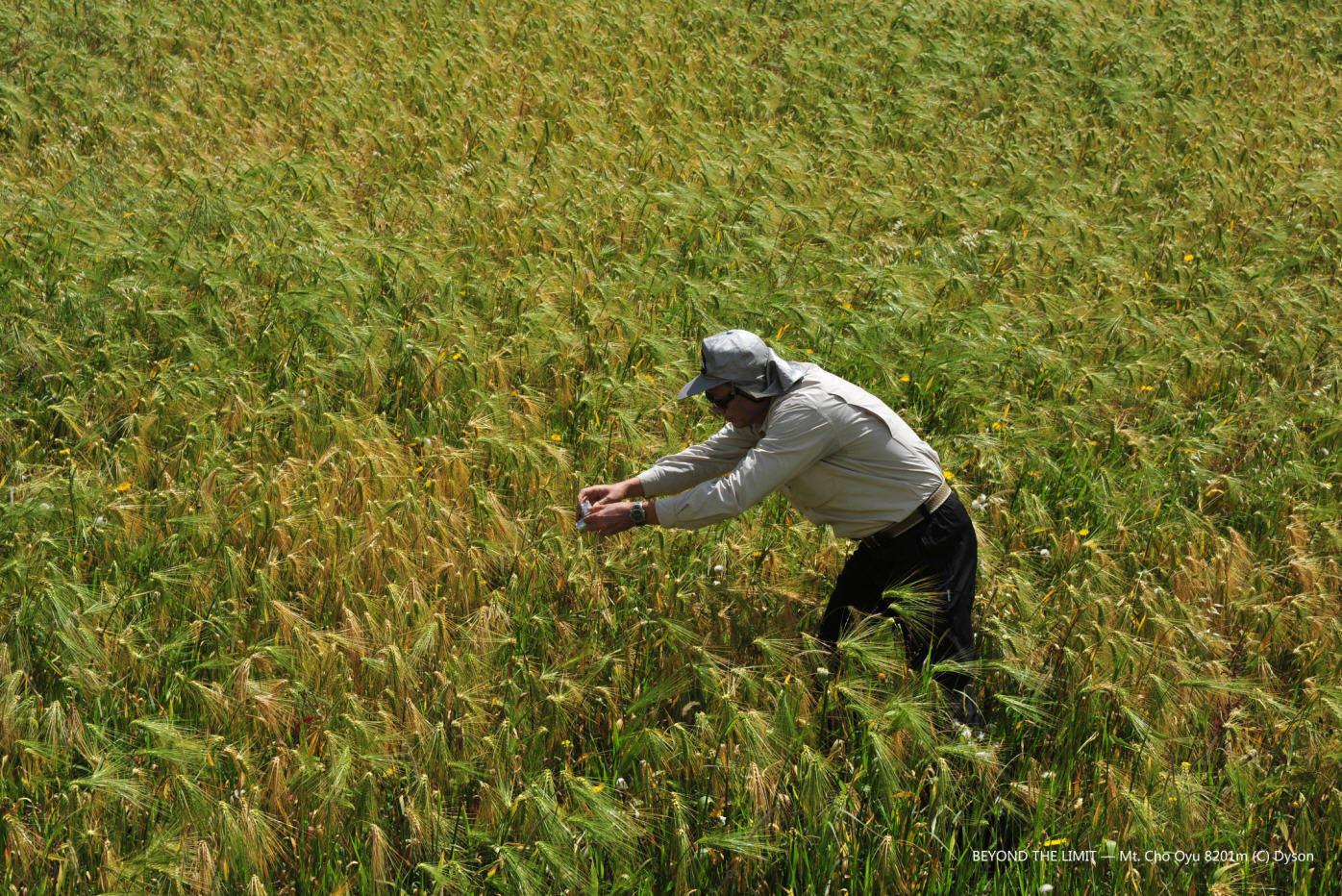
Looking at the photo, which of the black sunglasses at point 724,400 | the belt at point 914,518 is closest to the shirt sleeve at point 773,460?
the black sunglasses at point 724,400

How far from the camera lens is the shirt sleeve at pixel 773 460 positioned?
10.5 ft

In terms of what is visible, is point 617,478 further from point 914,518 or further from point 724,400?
point 914,518

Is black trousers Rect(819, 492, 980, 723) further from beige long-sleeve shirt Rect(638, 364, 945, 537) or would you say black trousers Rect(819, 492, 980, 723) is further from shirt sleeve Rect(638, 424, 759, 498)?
shirt sleeve Rect(638, 424, 759, 498)

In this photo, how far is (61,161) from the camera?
25.3 ft

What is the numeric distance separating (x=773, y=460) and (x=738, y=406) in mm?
216

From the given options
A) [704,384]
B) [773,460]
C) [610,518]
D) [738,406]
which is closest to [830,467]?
[773,460]

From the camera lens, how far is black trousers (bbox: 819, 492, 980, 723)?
130 inches

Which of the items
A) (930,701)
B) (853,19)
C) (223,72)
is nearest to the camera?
(930,701)

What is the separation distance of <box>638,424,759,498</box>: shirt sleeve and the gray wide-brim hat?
1.36ft

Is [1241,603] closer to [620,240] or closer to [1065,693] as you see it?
[1065,693]

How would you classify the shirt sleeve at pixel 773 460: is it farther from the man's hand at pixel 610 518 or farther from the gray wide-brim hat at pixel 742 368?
the man's hand at pixel 610 518

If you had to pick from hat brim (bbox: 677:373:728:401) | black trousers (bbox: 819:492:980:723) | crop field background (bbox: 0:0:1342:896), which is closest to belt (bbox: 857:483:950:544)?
black trousers (bbox: 819:492:980:723)

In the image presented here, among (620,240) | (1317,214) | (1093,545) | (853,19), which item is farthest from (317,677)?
(853,19)

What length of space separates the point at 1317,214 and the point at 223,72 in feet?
27.7
